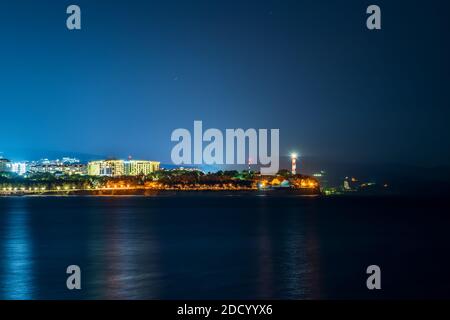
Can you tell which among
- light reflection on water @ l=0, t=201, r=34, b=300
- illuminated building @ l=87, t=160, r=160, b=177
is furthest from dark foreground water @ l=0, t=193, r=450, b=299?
illuminated building @ l=87, t=160, r=160, b=177

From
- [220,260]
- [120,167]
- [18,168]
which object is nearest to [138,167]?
[120,167]

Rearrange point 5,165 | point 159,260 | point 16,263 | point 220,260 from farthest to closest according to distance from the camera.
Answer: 1. point 5,165
2. point 220,260
3. point 159,260
4. point 16,263

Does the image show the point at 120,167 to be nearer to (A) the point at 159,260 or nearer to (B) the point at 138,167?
(B) the point at 138,167

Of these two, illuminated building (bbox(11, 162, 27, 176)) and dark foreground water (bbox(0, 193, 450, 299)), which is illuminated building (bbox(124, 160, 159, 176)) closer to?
illuminated building (bbox(11, 162, 27, 176))

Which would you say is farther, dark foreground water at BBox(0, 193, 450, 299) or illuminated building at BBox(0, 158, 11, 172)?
illuminated building at BBox(0, 158, 11, 172)

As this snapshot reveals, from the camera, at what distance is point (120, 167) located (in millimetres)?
189750

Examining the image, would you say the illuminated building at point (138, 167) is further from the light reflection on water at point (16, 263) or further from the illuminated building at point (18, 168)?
the light reflection on water at point (16, 263)

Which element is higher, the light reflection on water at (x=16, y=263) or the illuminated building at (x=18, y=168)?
the illuminated building at (x=18, y=168)

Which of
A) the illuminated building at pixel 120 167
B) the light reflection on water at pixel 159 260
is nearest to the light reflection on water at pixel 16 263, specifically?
the light reflection on water at pixel 159 260

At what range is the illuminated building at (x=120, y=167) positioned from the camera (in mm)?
189375

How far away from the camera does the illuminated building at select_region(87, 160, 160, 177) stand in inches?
7456

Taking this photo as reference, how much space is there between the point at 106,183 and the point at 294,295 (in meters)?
136
